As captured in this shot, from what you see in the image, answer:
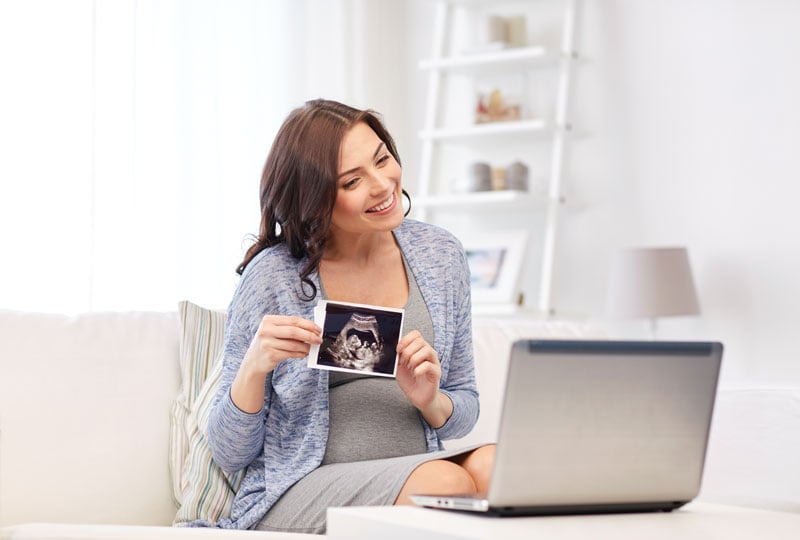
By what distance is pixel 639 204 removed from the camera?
13.2 feet

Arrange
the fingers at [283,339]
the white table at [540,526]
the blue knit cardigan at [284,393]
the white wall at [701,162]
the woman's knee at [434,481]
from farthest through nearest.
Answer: the white wall at [701,162], the blue knit cardigan at [284,393], the fingers at [283,339], the woman's knee at [434,481], the white table at [540,526]

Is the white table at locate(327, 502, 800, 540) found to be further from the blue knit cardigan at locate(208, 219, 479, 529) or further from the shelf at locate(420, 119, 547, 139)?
Result: the shelf at locate(420, 119, 547, 139)

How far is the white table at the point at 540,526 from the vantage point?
41.3 inches

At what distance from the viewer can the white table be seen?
105cm

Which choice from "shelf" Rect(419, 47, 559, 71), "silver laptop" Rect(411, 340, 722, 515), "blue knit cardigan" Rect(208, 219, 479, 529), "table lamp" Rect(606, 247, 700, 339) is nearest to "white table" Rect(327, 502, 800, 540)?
"silver laptop" Rect(411, 340, 722, 515)

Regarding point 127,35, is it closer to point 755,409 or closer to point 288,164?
point 288,164

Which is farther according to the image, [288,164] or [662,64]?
[662,64]

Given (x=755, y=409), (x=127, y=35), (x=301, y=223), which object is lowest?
(x=755, y=409)

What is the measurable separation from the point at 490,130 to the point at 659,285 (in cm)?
89

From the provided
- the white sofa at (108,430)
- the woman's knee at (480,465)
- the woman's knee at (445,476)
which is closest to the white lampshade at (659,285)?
the white sofa at (108,430)

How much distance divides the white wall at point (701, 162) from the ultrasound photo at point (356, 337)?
2.29 metres

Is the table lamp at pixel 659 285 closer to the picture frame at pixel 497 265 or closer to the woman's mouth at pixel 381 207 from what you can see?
the picture frame at pixel 497 265

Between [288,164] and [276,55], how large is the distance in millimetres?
2109

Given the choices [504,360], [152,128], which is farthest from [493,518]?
[152,128]
